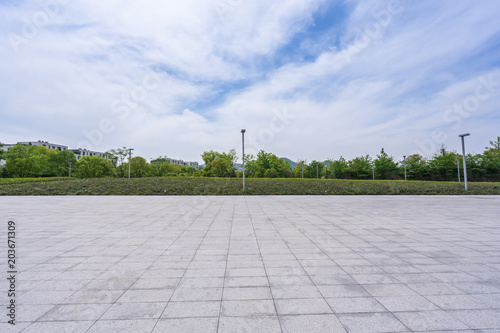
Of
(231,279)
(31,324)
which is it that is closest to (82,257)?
(31,324)

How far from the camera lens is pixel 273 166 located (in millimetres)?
42594

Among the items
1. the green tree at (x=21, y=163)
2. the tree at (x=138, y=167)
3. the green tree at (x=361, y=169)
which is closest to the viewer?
the green tree at (x=21, y=163)

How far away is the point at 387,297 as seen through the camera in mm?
2646

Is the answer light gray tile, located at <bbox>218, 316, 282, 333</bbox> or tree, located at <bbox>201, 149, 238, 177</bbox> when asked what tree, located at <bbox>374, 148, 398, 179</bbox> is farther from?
light gray tile, located at <bbox>218, 316, 282, 333</bbox>

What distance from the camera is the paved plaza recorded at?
221cm

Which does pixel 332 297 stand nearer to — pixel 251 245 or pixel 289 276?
pixel 289 276

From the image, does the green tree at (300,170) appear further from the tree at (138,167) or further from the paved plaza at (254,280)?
the paved plaza at (254,280)

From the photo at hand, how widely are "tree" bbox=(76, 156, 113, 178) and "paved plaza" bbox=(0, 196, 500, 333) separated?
3589cm

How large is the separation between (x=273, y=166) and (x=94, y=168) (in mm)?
29726

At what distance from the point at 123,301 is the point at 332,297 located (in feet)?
7.72

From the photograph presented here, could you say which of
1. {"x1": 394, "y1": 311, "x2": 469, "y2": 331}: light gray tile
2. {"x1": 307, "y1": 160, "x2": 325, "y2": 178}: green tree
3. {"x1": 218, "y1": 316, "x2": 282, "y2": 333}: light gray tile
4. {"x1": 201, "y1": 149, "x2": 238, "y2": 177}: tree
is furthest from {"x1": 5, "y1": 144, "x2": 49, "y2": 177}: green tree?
{"x1": 307, "y1": 160, "x2": 325, "y2": 178}: green tree

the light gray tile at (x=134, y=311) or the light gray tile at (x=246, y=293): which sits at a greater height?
the light gray tile at (x=134, y=311)

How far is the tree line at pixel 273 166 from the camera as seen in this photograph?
33.9 metres

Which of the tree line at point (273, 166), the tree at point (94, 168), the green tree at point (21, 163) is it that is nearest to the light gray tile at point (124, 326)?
the tree line at point (273, 166)
